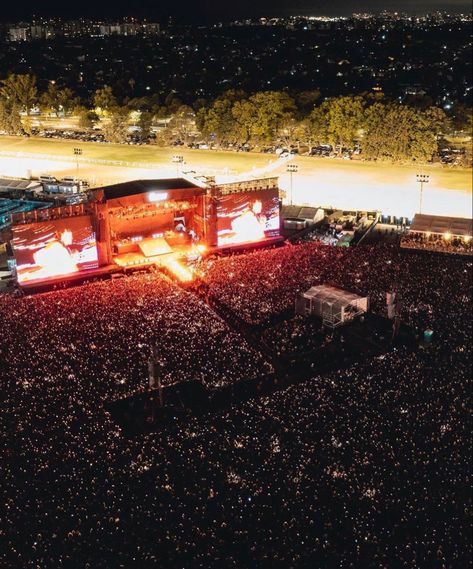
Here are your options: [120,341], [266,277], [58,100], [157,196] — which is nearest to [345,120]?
[157,196]

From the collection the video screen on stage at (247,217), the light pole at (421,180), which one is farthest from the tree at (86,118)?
the video screen on stage at (247,217)

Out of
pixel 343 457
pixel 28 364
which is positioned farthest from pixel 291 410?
pixel 28 364

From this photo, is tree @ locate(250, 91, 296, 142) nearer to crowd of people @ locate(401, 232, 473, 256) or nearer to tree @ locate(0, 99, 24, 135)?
tree @ locate(0, 99, 24, 135)

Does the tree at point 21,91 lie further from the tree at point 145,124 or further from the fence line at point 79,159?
the tree at point 145,124

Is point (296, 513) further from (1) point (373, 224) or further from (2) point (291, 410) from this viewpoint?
(1) point (373, 224)

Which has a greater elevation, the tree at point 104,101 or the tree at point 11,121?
the tree at point 104,101

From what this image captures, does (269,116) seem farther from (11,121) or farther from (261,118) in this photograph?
(11,121)

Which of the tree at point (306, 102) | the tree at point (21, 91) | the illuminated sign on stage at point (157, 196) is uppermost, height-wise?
the tree at point (21, 91)
